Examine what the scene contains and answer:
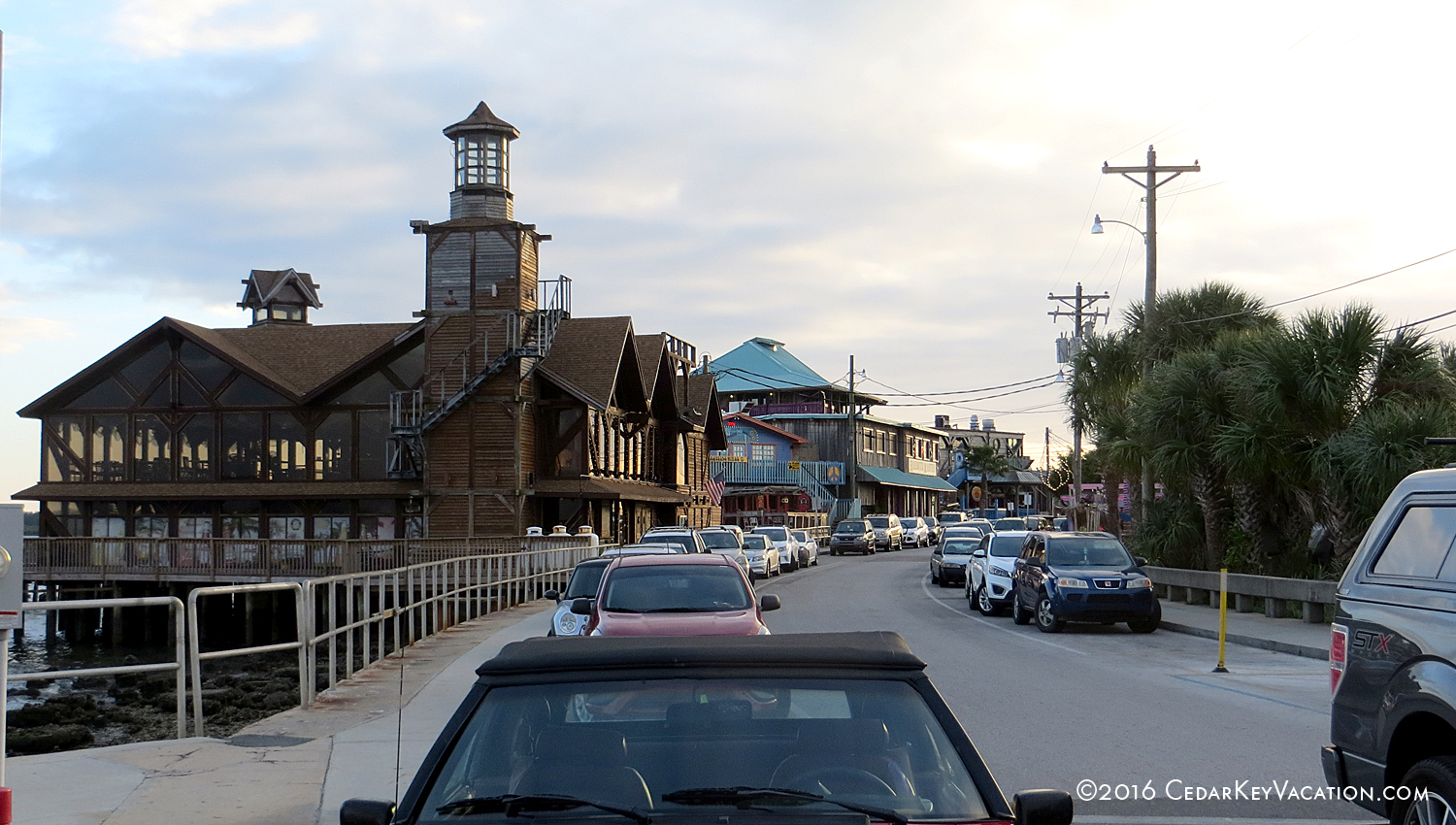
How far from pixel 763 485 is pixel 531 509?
112 ft

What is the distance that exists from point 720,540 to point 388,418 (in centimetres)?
1554

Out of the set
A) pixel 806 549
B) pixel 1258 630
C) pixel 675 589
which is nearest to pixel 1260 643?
pixel 1258 630

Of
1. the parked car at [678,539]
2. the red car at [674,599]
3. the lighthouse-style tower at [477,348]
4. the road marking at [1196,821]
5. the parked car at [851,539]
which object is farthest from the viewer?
the parked car at [851,539]

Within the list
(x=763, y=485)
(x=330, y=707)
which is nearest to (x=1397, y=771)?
(x=330, y=707)

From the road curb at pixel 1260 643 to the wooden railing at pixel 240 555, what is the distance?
1715 cm

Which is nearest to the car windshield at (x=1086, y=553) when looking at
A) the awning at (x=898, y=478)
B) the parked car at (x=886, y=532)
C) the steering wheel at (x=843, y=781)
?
the steering wheel at (x=843, y=781)

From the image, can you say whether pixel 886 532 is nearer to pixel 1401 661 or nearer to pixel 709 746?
pixel 1401 661

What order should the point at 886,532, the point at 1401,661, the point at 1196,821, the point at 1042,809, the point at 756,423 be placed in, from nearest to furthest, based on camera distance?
1. the point at 1042,809
2. the point at 1401,661
3. the point at 1196,821
4. the point at 886,532
5. the point at 756,423

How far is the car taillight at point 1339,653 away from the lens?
6.18 meters

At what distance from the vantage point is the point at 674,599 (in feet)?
38.5

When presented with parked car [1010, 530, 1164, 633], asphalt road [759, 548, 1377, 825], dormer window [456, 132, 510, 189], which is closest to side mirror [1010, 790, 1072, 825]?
asphalt road [759, 548, 1377, 825]

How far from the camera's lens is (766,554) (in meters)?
38.6

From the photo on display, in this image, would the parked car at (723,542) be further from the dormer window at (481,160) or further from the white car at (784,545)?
the dormer window at (481,160)

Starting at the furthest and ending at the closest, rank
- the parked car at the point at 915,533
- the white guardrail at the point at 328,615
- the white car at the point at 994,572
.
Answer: the parked car at the point at 915,533, the white car at the point at 994,572, the white guardrail at the point at 328,615
